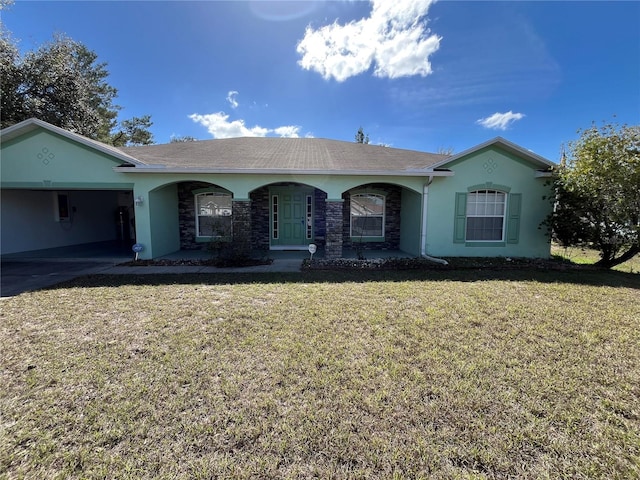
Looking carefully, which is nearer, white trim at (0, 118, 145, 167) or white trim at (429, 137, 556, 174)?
white trim at (0, 118, 145, 167)

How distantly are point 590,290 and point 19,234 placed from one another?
58.8ft

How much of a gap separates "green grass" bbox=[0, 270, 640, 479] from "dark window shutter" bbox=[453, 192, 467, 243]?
15.1 ft

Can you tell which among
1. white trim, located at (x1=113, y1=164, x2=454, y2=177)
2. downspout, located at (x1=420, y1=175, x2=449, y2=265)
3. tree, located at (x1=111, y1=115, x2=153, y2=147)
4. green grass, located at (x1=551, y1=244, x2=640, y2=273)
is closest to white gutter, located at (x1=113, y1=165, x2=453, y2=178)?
white trim, located at (x1=113, y1=164, x2=454, y2=177)

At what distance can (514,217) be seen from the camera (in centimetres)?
960

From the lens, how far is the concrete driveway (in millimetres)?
6094

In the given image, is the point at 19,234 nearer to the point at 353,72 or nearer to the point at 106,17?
the point at 106,17

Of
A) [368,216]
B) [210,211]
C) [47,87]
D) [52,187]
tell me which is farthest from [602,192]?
[47,87]

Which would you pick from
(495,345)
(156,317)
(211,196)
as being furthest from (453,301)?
(211,196)

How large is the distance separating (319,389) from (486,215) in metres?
9.67

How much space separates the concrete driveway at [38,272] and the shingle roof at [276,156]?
378 cm

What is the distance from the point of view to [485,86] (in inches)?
526

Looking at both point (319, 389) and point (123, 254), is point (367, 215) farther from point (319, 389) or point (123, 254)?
point (123, 254)

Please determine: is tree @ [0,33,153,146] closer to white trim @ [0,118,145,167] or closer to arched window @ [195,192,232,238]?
white trim @ [0,118,145,167]

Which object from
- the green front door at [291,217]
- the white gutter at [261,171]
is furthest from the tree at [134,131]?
the green front door at [291,217]
